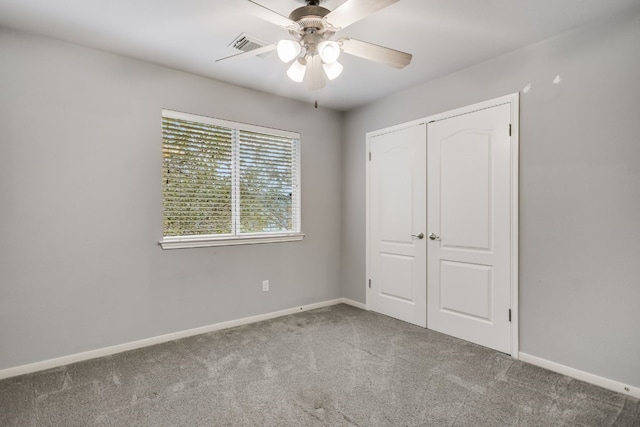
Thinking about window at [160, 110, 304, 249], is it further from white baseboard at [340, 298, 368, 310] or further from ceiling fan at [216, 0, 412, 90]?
ceiling fan at [216, 0, 412, 90]

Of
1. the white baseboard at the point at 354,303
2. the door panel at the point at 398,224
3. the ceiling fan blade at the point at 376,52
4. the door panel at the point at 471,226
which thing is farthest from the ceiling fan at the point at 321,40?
the white baseboard at the point at 354,303

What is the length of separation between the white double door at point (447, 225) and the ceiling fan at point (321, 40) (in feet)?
4.43

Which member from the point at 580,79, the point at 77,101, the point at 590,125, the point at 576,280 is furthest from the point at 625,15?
the point at 77,101

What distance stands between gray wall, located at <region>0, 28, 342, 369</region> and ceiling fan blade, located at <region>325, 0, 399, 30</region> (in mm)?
1925

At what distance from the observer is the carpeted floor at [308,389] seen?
195 cm

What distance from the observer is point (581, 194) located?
7.84 feet

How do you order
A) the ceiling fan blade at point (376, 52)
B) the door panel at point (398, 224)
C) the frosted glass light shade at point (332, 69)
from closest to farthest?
the ceiling fan blade at point (376, 52) < the frosted glass light shade at point (332, 69) < the door panel at point (398, 224)

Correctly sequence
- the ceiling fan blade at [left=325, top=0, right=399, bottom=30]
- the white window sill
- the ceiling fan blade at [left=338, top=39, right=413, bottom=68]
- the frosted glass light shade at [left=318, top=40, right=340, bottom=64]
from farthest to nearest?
the white window sill → the ceiling fan blade at [left=338, top=39, right=413, bottom=68] → the frosted glass light shade at [left=318, top=40, right=340, bottom=64] → the ceiling fan blade at [left=325, top=0, right=399, bottom=30]

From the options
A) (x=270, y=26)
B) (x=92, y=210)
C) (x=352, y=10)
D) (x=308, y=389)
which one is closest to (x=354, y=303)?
(x=308, y=389)

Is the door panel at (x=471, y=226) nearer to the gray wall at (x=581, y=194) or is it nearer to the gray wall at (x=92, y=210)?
the gray wall at (x=581, y=194)

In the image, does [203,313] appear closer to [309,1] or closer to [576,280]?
[309,1]

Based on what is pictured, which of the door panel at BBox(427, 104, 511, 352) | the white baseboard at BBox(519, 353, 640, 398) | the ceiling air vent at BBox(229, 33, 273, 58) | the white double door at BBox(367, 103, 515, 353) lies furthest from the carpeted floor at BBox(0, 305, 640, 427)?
the ceiling air vent at BBox(229, 33, 273, 58)

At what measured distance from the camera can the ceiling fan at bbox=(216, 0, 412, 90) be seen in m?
1.66

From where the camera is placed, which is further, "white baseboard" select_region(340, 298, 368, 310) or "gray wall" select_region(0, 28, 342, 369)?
"white baseboard" select_region(340, 298, 368, 310)
